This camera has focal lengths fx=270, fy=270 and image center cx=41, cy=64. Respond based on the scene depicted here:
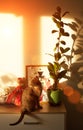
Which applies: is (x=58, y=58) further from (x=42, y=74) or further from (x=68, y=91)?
(x=68, y=91)

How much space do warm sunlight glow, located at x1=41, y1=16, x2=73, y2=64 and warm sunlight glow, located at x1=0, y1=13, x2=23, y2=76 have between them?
227 mm

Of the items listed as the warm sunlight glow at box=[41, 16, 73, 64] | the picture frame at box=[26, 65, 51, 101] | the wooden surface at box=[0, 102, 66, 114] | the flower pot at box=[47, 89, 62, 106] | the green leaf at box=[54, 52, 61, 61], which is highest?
the warm sunlight glow at box=[41, 16, 73, 64]

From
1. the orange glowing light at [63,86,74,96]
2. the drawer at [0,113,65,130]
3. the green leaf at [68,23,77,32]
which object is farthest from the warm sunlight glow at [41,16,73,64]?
the drawer at [0,113,65,130]

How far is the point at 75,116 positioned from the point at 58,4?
1.21 m

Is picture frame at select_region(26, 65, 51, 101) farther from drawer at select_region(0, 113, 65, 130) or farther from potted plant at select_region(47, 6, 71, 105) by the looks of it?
drawer at select_region(0, 113, 65, 130)

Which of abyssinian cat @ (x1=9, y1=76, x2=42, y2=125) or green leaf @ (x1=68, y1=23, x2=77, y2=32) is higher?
green leaf @ (x1=68, y1=23, x2=77, y2=32)

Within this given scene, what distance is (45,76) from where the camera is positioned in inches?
111

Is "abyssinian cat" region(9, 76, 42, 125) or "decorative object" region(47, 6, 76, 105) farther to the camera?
"decorative object" region(47, 6, 76, 105)

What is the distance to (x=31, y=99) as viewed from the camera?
2.44m

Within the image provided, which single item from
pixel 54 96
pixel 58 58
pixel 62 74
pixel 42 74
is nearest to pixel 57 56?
pixel 58 58

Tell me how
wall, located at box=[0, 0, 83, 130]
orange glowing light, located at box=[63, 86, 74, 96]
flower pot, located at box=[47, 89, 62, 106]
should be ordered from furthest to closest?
1. orange glowing light, located at box=[63, 86, 74, 96]
2. wall, located at box=[0, 0, 83, 130]
3. flower pot, located at box=[47, 89, 62, 106]

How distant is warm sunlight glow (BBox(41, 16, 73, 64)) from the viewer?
2.79 m

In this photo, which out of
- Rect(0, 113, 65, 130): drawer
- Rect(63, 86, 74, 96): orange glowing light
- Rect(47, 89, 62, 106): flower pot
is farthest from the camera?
Rect(63, 86, 74, 96): orange glowing light

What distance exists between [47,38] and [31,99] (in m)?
0.72
